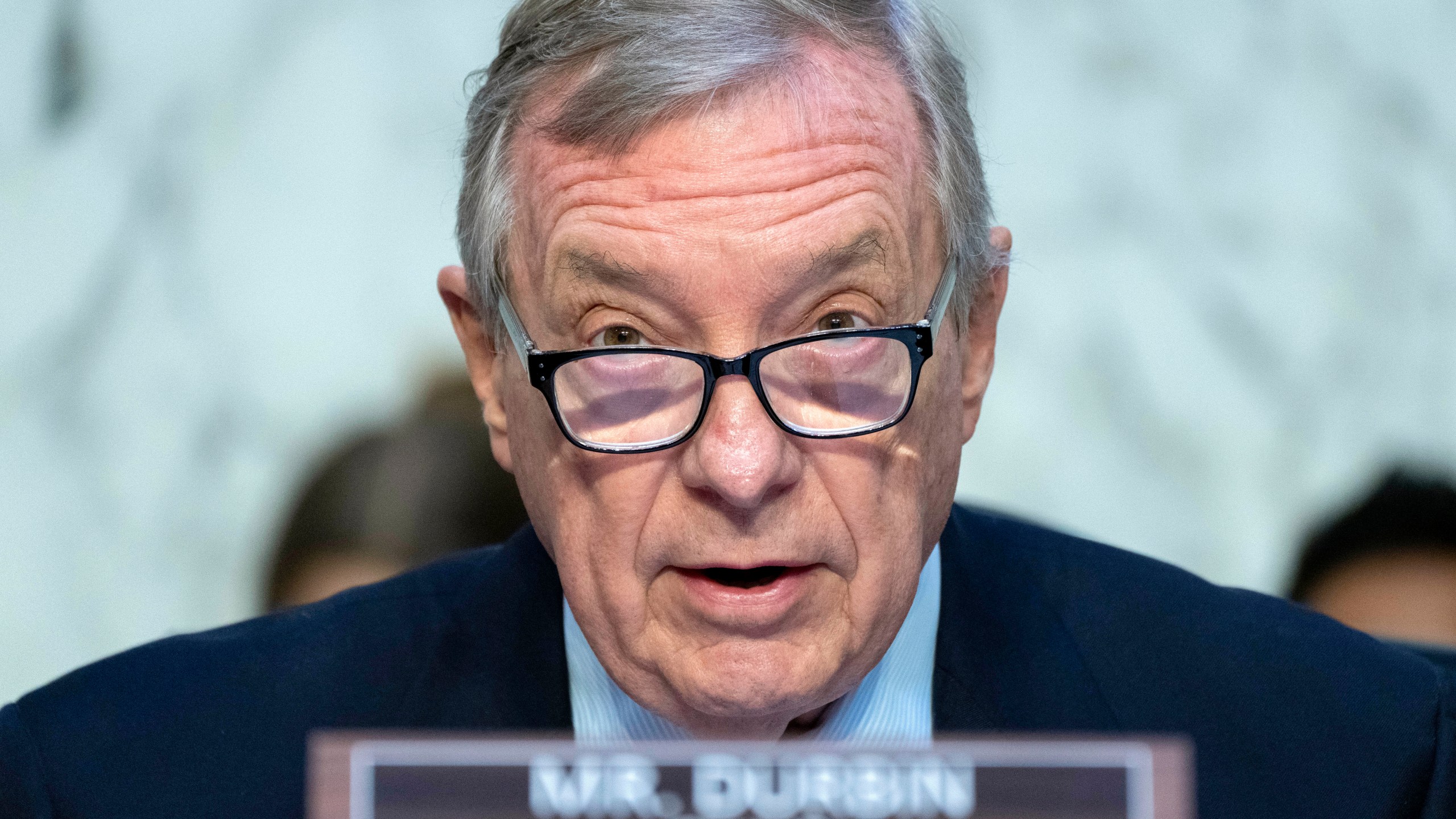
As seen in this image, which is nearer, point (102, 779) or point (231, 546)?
point (102, 779)

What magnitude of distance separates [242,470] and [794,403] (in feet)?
6.95

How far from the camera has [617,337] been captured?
1355 millimetres

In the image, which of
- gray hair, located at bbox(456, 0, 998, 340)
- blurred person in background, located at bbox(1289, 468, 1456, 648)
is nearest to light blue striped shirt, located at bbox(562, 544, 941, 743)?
gray hair, located at bbox(456, 0, 998, 340)

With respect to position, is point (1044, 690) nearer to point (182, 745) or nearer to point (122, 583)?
point (182, 745)

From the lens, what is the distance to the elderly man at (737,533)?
1298 millimetres

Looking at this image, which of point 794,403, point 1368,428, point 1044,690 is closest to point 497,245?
point 794,403

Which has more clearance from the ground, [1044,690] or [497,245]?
[497,245]

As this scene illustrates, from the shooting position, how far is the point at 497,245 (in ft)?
4.92

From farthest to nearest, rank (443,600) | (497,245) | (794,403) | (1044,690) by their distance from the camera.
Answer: (443,600) < (1044,690) < (497,245) < (794,403)

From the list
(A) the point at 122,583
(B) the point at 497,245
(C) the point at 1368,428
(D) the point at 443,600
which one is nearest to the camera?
(B) the point at 497,245

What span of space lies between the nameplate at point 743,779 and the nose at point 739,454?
34cm

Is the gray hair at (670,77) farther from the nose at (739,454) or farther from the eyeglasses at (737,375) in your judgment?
the nose at (739,454)

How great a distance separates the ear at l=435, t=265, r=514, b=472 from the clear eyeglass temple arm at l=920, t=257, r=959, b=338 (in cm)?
53

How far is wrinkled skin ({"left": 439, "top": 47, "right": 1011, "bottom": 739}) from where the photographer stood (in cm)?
128
